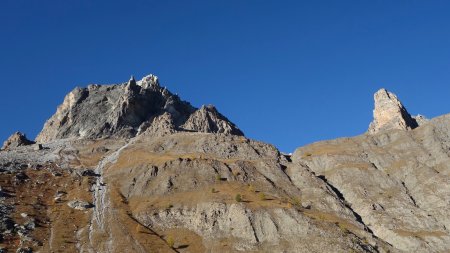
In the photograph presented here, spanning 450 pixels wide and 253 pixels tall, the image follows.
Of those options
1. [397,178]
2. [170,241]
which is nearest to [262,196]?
[170,241]

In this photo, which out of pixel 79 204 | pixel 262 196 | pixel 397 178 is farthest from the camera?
pixel 397 178

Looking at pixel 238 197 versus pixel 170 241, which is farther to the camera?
pixel 238 197

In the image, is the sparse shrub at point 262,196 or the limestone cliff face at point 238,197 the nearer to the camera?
the limestone cliff face at point 238,197

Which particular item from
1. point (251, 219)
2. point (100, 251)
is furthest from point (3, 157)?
point (251, 219)

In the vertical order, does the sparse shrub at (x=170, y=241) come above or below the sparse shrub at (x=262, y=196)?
below

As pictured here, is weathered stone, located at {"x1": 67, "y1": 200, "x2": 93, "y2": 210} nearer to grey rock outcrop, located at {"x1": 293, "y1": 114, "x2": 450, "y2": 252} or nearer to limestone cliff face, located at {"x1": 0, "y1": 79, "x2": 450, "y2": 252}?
limestone cliff face, located at {"x1": 0, "y1": 79, "x2": 450, "y2": 252}

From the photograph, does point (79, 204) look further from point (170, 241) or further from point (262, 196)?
point (262, 196)

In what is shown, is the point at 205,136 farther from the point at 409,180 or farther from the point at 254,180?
the point at 409,180

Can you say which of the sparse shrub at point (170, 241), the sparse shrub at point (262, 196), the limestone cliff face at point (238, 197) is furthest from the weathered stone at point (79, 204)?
the sparse shrub at point (262, 196)

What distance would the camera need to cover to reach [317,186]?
137375 millimetres

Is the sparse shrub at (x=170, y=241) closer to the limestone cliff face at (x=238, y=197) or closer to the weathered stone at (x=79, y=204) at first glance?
the limestone cliff face at (x=238, y=197)

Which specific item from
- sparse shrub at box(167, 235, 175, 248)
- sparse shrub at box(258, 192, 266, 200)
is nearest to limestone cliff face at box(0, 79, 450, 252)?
sparse shrub at box(167, 235, 175, 248)

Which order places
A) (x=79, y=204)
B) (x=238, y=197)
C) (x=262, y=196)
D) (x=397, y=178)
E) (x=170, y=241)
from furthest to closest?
(x=397, y=178), (x=79, y=204), (x=262, y=196), (x=238, y=197), (x=170, y=241)

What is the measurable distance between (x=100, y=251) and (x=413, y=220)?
68757 mm
